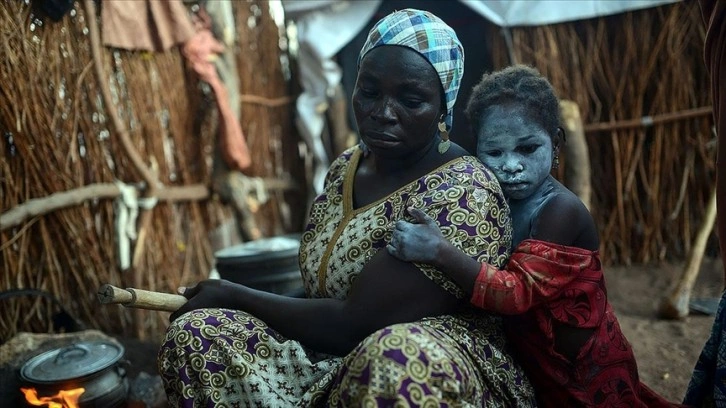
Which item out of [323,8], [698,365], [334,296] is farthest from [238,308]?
[323,8]

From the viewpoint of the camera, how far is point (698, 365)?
2.16 meters

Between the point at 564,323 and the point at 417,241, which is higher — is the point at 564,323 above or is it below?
below

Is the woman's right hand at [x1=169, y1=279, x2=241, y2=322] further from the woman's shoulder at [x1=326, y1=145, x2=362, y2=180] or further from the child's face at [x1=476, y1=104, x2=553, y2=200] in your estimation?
the child's face at [x1=476, y1=104, x2=553, y2=200]

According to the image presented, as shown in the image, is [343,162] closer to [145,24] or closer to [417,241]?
[417,241]

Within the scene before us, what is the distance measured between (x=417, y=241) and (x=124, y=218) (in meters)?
2.53

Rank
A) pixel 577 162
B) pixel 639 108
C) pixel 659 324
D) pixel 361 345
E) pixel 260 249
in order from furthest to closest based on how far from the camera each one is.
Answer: pixel 639 108, pixel 577 162, pixel 659 324, pixel 260 249, pixel 361 345

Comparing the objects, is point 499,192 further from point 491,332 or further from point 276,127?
point 276,127

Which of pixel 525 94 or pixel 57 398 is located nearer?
pixel 525 94

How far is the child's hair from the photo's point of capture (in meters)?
2.00

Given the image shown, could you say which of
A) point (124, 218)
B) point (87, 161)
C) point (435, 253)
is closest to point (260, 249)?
point (124, 218)

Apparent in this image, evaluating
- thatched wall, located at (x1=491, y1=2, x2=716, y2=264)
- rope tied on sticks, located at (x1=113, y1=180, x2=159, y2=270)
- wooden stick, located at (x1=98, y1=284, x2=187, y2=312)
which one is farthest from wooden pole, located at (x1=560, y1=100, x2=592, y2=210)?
wooden stick, located at (x1=98, y1=284, x2=187, y2=312)

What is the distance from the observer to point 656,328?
3.80 meters

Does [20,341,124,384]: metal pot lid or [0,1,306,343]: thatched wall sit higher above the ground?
[0,1,306,343]: thatched wall

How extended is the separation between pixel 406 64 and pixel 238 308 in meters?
0.93
